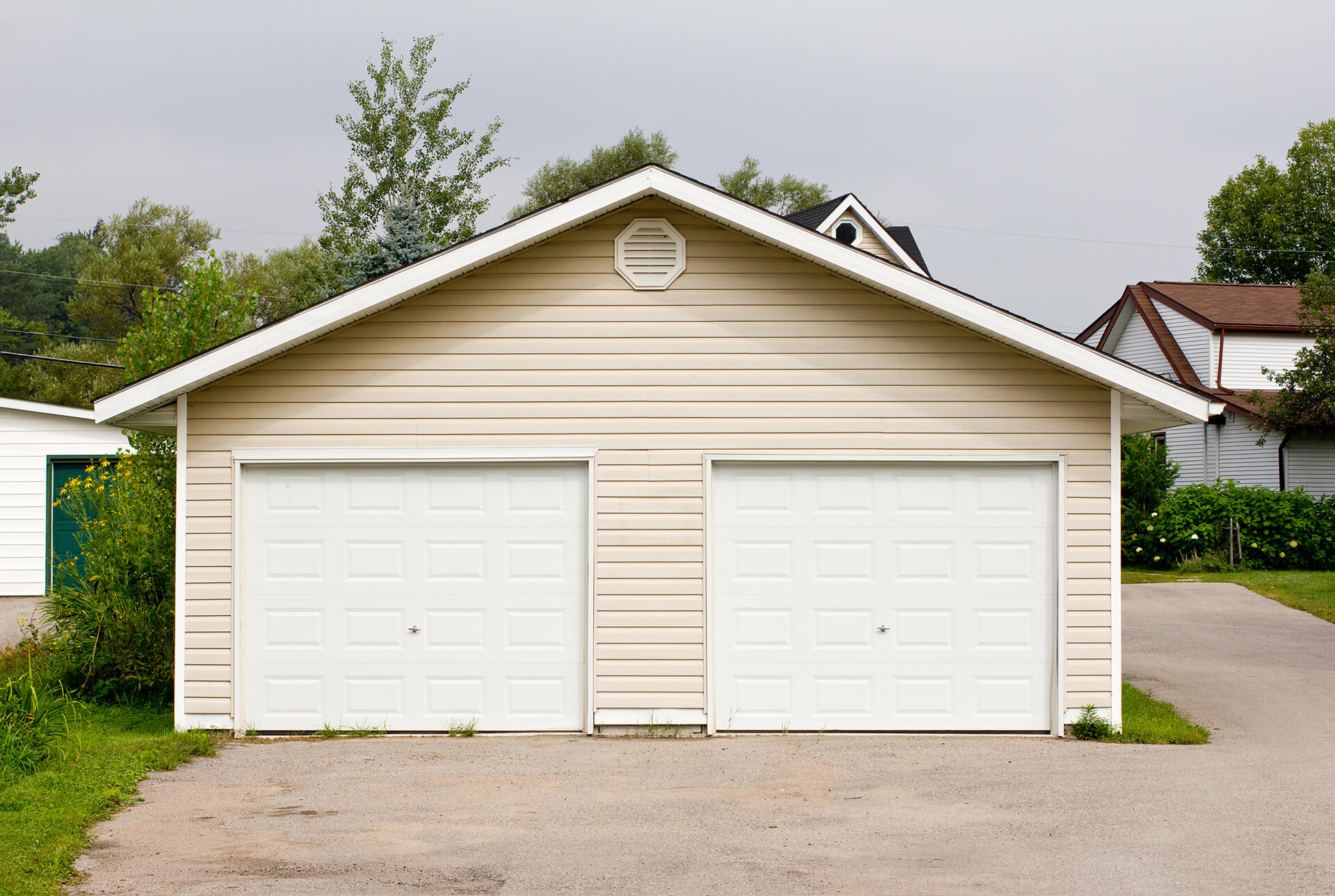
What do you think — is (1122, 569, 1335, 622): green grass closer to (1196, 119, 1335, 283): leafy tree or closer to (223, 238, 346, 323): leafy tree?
(223, 238, 346, 323): leafy tree

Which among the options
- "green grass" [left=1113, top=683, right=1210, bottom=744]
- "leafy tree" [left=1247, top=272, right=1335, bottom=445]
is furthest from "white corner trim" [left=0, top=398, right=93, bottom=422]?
"leafy tree" [left=1247, top=272, right=1335, bottom=445]

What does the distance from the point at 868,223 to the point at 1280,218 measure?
32.8 meters

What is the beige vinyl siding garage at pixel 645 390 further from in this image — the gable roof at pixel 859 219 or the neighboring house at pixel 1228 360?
the neighboring house at pixel 1228 360

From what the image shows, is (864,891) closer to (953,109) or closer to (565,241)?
(565,241)

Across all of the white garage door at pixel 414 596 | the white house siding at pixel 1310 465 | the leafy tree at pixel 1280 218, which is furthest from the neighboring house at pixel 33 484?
the leafy tree at pixel 1280 218

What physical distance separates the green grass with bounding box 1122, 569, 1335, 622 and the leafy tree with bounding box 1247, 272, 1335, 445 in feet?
10.1

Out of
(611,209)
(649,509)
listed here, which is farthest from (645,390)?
(611,209)

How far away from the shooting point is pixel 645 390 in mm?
9359

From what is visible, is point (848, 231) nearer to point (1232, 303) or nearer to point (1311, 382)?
point (1311, 382)

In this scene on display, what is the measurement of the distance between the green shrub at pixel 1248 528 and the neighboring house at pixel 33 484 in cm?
1872

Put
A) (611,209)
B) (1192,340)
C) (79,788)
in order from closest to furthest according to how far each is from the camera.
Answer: (79,788), (611,209), (1192,340)

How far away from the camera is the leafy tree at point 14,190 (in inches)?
1416

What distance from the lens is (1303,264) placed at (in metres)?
45.8

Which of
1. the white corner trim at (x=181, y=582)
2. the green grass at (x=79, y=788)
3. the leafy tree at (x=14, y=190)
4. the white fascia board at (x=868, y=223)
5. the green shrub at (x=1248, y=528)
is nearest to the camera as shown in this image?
the green grass at (x=79, y=788)
